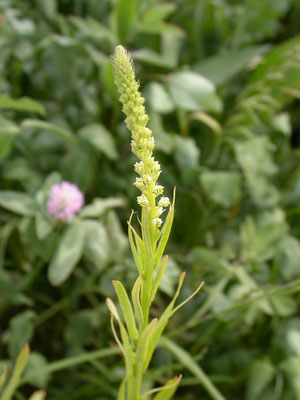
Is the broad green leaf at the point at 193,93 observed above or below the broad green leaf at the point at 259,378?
above

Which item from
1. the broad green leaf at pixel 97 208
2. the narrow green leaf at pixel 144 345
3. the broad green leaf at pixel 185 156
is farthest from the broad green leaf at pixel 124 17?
the narrow green leaf at pixel 144 345

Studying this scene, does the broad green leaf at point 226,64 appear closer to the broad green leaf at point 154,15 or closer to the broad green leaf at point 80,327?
the broad green leaf at point 154,15

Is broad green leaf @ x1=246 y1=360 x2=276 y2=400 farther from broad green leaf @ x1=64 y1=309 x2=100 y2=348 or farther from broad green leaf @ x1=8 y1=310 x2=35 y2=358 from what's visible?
broad green leaf @ x1=8 y1=310 x2=35 y2=358

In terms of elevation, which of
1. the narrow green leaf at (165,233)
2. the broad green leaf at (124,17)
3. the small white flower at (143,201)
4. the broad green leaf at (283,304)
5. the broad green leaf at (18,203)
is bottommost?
the broad green leaf at (283,304)

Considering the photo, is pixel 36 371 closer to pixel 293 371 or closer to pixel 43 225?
pixel 43 225

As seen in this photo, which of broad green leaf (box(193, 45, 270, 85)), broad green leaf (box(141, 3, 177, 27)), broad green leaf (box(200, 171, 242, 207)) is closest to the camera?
broad green leaf (box(200, 171, 242, 207))

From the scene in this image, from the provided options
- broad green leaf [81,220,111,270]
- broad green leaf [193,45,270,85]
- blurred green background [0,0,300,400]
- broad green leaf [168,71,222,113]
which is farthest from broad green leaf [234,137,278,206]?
broad green leaf [81,220,111,270]

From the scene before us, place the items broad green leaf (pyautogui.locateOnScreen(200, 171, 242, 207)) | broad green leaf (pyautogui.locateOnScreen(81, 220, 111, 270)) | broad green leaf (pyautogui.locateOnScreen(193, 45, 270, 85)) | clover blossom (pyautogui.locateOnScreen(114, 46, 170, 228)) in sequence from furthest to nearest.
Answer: broad green leaf (pyautogui.locateOnScreen(193, 45, 270, 85)) < broad green leaf (pyautogui.locateOnScreen(200, 171, 242, 207)) < broad green leaf (pyautogui.locateOnScreen(81, 220, 111, 270)) < clover blossom (pyautogui.locateOnScreen(114, 46, 170, 228))
